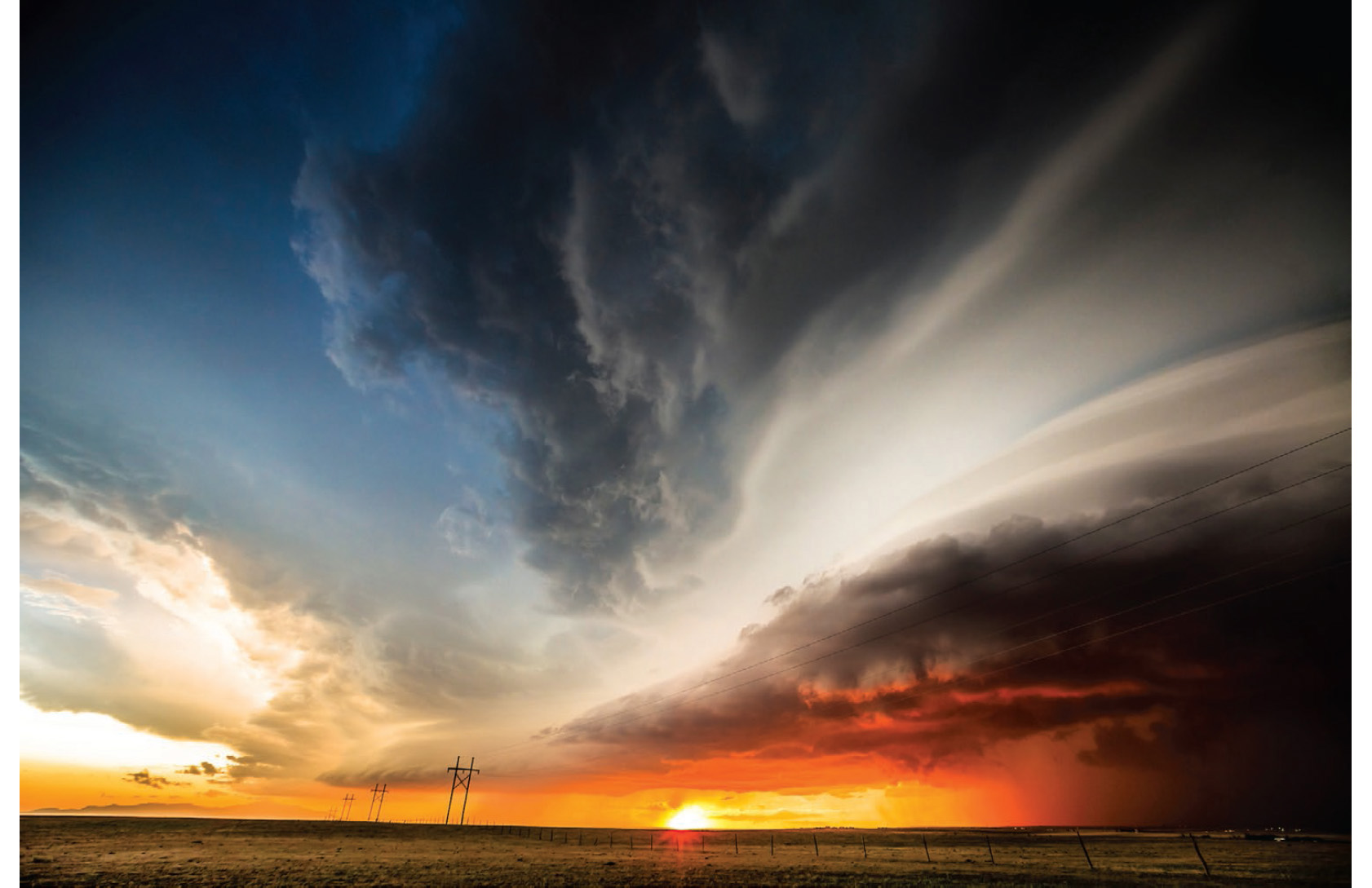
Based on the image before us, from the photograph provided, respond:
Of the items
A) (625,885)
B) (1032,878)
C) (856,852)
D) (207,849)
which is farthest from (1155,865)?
(207,849)

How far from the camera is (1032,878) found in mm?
50969

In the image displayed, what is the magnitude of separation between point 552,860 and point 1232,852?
112 meters

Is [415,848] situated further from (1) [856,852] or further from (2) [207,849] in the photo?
(1) [856,852]

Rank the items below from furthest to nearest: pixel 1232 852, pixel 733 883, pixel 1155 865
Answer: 1. pixel 1232 852
2. pixel 1155 865
3. pixel 733 883

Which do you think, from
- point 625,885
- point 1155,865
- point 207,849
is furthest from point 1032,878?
point 207,849

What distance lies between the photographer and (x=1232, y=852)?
9119 centimetres

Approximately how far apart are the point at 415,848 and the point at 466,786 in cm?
6702

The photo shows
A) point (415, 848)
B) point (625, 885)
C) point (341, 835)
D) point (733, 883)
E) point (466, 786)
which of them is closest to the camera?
point (625, 885)
